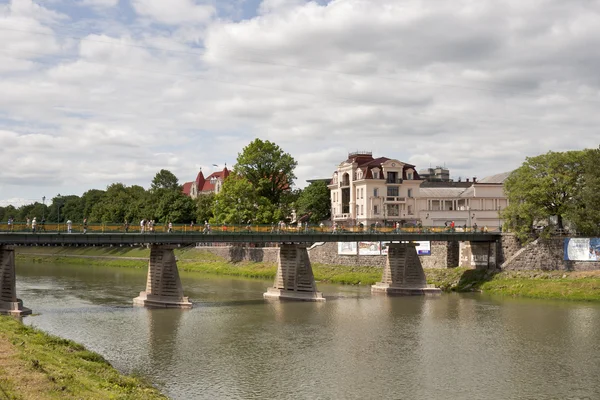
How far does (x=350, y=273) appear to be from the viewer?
327 feet

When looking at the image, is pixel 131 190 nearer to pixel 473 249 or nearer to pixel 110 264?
pixel 110 264

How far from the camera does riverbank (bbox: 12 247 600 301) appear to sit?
7456 centimetres

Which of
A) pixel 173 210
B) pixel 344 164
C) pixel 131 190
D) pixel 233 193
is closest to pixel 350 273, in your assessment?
pixel 233 193

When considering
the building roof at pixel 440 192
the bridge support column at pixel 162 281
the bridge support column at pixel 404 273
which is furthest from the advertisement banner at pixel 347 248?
the bridge support column at pixel 162 281

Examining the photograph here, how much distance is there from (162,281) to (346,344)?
26556 millimetres

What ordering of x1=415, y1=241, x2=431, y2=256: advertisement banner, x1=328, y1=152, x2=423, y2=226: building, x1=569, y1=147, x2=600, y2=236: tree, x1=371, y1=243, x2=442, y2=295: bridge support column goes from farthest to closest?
x1=328, y1=152, x2=423, y2=226: building < x1=415, y1=241, x2=431, y2=256: advertisement banner < x1=371, y1=243, x2=442, y2=295: bridge support column < x1=569, y1=147, x2=600, y2=236: tree

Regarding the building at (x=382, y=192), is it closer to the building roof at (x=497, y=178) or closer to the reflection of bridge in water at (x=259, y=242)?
the building roof at (x=497, y=178)

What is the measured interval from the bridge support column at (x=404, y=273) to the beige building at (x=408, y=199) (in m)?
39.0

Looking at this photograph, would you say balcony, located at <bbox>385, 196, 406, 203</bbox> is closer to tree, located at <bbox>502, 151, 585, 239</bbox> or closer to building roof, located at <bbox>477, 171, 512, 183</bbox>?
building roof, located at <bbox>477, 171, 512, 183</bbox>

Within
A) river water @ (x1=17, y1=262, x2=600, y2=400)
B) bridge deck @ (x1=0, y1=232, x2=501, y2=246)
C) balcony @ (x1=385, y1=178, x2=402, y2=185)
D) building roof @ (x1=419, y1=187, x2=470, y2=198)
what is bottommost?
river water @ (x1=17, y1=262, x2=600, y2=400)

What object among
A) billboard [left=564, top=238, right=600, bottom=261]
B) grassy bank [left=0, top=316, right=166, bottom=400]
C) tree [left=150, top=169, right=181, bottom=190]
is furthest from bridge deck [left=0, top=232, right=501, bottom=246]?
tree [left=150, top=169, right=181, bottom=190]

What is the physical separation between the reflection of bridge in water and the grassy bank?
67.3 ft

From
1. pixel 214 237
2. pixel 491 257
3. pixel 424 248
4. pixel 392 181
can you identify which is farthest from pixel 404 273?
pixel 392 181

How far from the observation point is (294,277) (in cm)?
7456
